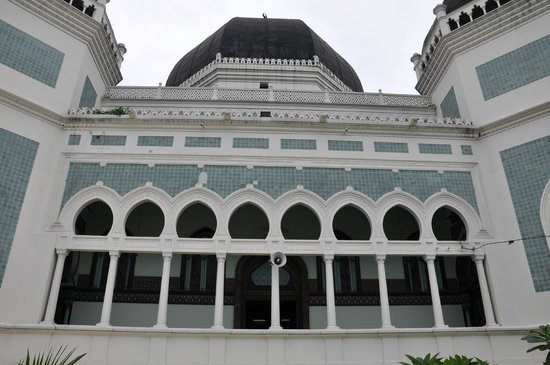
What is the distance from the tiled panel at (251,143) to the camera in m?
11.6

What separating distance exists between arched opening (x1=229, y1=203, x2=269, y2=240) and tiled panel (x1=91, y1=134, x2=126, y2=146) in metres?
3.83

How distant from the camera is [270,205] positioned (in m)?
10.9

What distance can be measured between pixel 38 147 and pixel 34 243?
2.43 m

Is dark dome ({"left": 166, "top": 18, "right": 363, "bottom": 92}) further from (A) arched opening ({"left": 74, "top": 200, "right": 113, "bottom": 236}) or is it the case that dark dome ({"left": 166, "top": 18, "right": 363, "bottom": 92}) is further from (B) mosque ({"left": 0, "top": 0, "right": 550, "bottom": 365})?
(A) arched opening ({"left": 74, "top": 200, "right": 113, "bottom": 236})

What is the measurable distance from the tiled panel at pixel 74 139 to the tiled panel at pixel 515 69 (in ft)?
36.3

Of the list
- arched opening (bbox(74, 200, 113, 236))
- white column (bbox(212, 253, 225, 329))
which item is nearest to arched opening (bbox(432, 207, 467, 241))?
white column (bbox(212, 253, 225, 329))

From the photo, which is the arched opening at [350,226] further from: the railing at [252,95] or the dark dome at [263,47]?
the dark dome at [263,47]

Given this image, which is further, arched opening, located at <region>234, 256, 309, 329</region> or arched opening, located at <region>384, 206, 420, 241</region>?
arched opening, located at <region>384, 206, 420, 241</region>

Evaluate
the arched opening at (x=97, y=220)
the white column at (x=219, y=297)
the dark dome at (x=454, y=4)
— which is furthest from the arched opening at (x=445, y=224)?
the arched opening at (x=97, y=220)

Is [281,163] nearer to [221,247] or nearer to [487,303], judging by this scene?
[221,247]

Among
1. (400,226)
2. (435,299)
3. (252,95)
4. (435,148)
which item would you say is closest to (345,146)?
(435,148)

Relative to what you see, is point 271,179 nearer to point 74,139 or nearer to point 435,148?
point 435,148

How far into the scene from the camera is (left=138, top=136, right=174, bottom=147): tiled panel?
11516mm

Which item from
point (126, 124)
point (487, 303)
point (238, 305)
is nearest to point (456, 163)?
point (487, 303)
